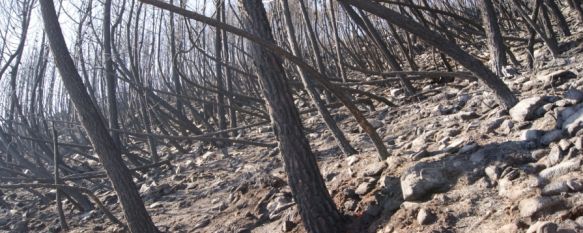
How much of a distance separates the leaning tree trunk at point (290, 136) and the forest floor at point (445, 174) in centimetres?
18

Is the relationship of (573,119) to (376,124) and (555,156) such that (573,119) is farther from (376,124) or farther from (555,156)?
(376,124)

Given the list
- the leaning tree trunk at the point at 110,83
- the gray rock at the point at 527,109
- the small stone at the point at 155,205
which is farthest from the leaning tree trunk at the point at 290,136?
the leaning tree trunk at the point at 110,83

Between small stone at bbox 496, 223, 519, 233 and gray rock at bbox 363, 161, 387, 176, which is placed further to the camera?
gray rock at bbox 363, 161, 387, 176

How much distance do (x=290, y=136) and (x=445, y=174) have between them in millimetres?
875

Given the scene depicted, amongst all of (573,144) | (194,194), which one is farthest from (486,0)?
(194,194)

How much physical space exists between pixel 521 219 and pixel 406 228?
63cm

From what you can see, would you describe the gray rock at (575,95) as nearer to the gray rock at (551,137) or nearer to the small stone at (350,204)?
the gray rock at (551,137)

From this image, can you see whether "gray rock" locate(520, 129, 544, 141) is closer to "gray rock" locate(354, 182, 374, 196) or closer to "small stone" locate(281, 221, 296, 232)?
"gray rock" locate(354, 182, 374, 196)

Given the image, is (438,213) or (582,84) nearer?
(438,213)

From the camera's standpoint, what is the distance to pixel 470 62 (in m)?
3.00

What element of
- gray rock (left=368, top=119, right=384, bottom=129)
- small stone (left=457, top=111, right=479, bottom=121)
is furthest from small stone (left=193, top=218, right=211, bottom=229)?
small stone (left=457, top=111, right=479, bottom=121)

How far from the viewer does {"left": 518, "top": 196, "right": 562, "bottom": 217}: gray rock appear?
2.00 meters

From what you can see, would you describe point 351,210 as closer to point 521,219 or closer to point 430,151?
point 430,151

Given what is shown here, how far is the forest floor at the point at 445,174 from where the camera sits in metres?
2.20
